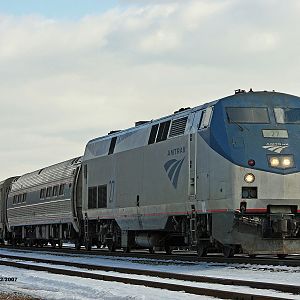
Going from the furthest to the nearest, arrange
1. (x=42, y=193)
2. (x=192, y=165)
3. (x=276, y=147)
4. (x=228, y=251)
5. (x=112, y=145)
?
(x=42, y=193) → (x=112, y=145) → (x=192, y=165) → (x=228, y=251) → (x=276, y=147)

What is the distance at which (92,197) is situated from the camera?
A: 31109 mm

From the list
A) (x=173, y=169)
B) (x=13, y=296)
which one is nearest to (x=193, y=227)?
(x=173, y=169)

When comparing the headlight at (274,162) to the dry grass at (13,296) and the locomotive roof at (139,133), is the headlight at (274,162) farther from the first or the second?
the dry grass at (13,296)

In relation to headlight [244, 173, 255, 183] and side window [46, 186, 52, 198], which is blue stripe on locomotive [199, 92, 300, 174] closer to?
headlight [244, 173, 255, 183]

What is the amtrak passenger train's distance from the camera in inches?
778

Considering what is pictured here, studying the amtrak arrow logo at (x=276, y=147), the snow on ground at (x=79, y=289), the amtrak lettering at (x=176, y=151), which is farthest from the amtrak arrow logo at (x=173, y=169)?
the snow on ground at (x=79, y=289)

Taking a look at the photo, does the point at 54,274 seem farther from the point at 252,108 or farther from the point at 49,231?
the point at 49,231

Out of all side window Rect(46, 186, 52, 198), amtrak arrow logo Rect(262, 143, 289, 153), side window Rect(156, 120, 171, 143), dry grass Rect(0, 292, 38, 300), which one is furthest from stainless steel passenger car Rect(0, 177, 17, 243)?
dry grass Rect(0, 292, 38, 300)

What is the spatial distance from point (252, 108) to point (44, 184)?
2189 centimetres

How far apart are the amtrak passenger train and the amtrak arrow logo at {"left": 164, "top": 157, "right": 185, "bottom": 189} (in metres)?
0.06

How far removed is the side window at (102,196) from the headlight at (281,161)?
1067 cm

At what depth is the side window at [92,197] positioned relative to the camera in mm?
30725

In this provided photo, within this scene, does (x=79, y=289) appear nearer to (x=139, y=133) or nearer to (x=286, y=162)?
(x=286, y=162)

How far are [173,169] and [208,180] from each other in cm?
249
